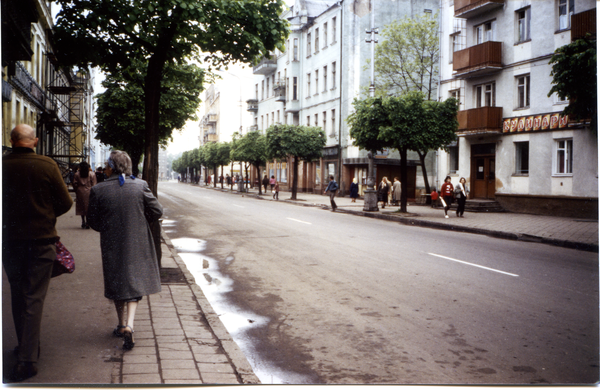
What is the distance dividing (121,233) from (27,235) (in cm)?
84

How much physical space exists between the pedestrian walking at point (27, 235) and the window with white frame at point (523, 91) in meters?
23.4

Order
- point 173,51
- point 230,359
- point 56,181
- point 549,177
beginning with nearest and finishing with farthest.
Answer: point 56,181, point 230,359, point 173,51, point 549,177

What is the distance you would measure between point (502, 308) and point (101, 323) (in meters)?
4.42

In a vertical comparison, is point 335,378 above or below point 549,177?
below

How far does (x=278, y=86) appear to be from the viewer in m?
58.1

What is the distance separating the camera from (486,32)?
27.2 m

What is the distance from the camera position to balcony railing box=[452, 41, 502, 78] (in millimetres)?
25469

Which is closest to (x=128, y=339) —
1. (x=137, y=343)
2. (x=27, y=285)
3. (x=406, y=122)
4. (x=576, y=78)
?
(x=137, y=343)

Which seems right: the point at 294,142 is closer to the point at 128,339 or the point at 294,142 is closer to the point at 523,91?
the point at 523,91

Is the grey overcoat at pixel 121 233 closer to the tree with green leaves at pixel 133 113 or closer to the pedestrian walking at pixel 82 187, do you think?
the pedestrian walking at pixel 82 187

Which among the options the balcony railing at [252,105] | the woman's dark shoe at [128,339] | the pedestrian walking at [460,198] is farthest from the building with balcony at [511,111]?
the balcony railing at [252,105]

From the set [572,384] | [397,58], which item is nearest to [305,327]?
[572,384]

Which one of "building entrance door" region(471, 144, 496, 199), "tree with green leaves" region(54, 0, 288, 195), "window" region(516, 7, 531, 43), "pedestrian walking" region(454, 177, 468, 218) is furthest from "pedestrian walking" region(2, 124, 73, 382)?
"building entrance door" region(471, 144, 496, 199)

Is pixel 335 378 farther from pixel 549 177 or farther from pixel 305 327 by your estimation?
pixel 549 177
